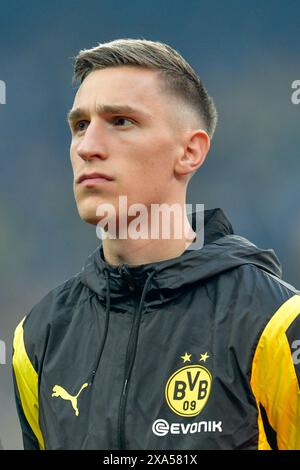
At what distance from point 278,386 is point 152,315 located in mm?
367

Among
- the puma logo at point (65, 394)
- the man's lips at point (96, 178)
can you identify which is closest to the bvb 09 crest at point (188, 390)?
the puma logo at point (65, 394)

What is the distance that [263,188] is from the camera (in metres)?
6.26

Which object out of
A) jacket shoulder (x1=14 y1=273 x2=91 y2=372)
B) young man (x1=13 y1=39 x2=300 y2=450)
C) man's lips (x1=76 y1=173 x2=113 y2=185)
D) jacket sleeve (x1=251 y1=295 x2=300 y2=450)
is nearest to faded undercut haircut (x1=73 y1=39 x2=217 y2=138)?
young man (x1=13 y1=39 x2=300 y2=450)

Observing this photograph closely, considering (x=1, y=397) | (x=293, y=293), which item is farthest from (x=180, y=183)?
(x=1, y=397)

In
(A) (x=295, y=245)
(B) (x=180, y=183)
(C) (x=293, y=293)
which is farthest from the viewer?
(A) (x=295, y=245)

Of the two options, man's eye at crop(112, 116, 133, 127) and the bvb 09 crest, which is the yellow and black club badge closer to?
the bvb 09 crest

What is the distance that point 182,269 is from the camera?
209 cm

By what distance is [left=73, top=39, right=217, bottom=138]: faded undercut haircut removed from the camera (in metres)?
2.23

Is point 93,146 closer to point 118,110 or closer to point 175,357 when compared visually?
point 118,110

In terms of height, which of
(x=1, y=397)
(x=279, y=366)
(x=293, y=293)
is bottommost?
(x=1, y=397)

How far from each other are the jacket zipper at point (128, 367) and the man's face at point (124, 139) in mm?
280

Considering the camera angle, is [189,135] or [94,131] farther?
[189,135]

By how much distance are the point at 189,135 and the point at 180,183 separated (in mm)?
137
